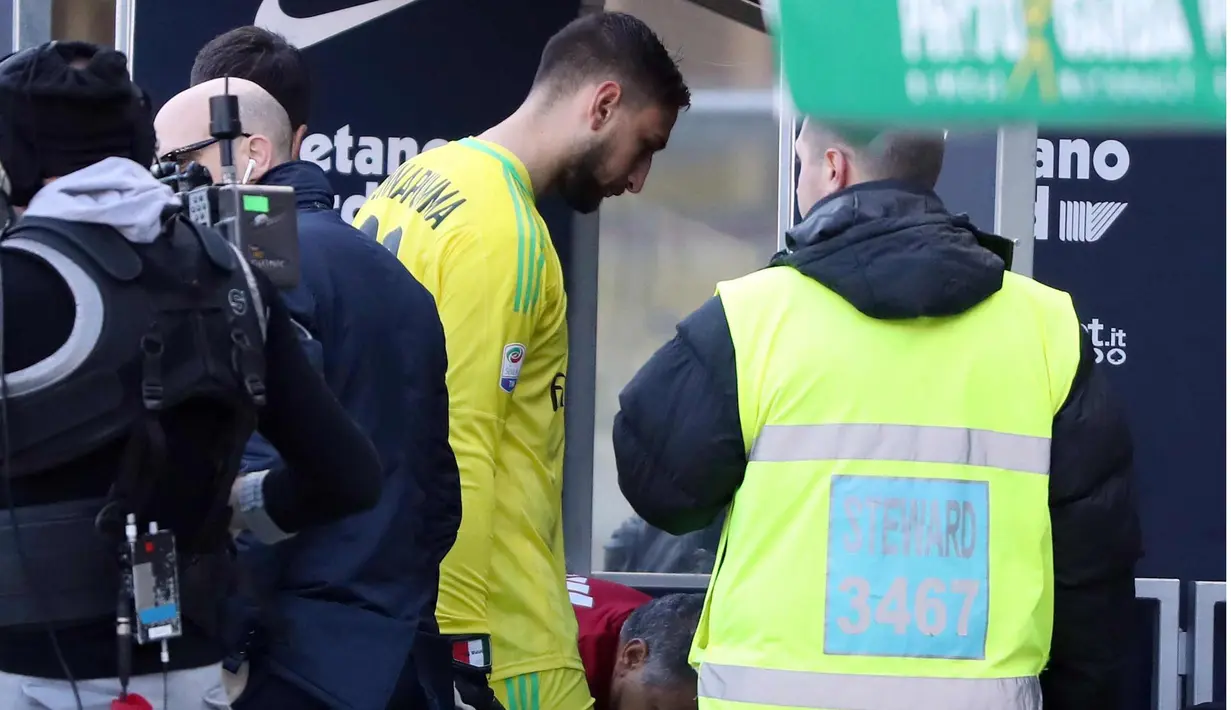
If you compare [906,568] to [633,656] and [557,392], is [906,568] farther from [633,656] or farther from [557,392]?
[633,656]

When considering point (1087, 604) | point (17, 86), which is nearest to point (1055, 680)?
point (1087, 604)

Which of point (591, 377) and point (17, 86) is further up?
point (17, 86)

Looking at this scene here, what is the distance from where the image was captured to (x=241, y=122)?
9.09ft

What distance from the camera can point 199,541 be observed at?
2.15 metres

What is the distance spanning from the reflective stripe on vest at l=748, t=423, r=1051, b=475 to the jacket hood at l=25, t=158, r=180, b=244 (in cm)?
89

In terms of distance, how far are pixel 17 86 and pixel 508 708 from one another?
1.48 meters

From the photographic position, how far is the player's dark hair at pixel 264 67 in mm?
3209

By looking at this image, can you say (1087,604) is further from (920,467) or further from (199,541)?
(199,541)

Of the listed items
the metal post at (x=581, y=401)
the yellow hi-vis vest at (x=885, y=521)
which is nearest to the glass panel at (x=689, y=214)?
the metal post at (x=581, y=401)

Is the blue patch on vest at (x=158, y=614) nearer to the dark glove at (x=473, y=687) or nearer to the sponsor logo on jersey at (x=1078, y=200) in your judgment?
the dark glove at (x=473, y=687)

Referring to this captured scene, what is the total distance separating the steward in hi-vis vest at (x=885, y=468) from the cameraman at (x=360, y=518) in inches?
15.2

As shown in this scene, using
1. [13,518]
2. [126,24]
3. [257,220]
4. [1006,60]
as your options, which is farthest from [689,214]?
[1006,60]

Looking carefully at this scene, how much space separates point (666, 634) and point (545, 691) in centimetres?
56

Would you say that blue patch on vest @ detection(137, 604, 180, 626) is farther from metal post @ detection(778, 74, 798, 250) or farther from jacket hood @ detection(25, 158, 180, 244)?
metal post @ detection(778, 74, 798, 250)
